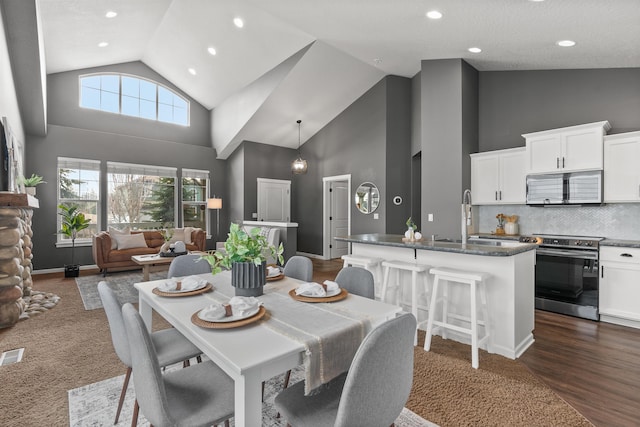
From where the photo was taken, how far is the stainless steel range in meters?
3.48

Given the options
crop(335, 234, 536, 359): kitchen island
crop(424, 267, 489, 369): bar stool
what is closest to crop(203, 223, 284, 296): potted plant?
crop(424, 267, 489, 369): bar stool

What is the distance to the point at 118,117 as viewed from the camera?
714 cm

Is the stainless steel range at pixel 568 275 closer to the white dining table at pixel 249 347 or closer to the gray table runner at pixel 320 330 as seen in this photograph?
the white dining table at pixel 249 347

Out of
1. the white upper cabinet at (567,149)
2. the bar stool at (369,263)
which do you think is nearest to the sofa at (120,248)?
the bar stool at (369,263)

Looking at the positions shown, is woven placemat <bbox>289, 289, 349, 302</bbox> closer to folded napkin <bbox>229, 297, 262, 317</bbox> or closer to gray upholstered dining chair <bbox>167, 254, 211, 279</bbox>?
folded napkin <bbox>229, 297, 262, 317</bbox>

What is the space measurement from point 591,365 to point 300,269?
2.39m

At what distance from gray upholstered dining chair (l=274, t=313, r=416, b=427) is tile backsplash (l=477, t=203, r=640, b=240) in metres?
4.05

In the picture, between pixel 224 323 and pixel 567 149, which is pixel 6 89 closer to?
pixel 224 323

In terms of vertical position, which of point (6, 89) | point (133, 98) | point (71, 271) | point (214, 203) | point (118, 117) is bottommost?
point (71, 271)

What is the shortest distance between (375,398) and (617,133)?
15.1 feet

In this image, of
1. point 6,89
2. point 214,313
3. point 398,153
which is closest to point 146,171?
point 6,89

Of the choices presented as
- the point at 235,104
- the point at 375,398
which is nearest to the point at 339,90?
the point at 235,104

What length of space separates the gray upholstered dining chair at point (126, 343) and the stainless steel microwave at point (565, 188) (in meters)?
4.27

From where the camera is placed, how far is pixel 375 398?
43.1 inches
